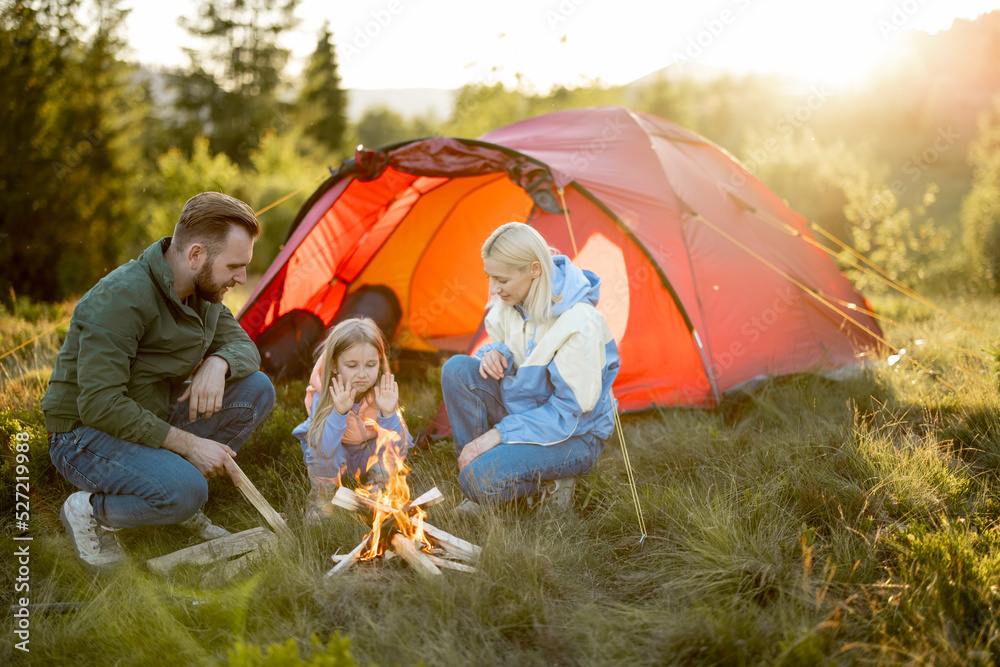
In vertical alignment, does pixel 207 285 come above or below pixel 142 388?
above

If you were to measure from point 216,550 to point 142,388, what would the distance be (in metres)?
0.71

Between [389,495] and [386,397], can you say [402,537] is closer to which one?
[389,495]

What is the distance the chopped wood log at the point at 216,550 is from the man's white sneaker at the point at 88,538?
0.14 metres

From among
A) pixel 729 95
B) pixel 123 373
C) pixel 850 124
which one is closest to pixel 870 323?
pixel 123 373

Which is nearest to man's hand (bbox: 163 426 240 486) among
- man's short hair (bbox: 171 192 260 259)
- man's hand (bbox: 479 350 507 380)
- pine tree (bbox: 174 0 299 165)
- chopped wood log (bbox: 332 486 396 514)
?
chopped wood log (bbox: 332 486 396 514)

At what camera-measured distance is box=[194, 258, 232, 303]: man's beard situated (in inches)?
99.9

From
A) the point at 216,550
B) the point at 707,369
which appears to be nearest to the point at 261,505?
the point at 216,550

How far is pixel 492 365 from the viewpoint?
9.16ft

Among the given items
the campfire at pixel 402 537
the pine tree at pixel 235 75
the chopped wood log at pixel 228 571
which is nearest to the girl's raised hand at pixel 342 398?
the campfire at pixel 402 537

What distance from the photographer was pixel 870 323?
185 inches

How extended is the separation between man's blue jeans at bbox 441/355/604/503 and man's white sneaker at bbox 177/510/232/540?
1.03m

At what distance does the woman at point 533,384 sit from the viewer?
→ 2.57 m

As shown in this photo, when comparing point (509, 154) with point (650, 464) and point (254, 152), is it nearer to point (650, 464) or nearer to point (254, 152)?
point (650, 464)

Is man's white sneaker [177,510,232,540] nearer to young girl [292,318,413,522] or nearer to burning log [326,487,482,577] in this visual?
young girl [292,318,413,522]
